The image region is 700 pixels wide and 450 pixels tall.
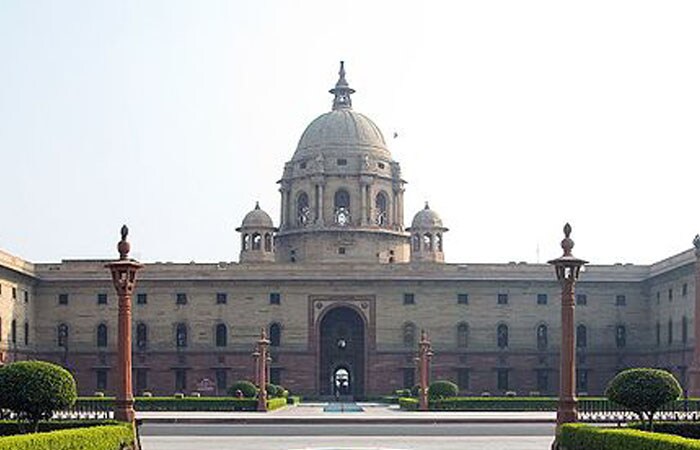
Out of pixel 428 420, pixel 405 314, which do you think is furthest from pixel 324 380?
pixel 428 420

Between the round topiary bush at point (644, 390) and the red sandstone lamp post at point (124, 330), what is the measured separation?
35.5ft

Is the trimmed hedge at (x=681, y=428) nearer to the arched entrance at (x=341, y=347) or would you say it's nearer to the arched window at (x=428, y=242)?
the arched entrance at (x=341, y=347)

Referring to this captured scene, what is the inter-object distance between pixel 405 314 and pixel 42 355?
20.2m

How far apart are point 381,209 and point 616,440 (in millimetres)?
59862

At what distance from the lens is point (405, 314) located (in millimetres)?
73125

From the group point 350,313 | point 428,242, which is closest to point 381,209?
point 428,242

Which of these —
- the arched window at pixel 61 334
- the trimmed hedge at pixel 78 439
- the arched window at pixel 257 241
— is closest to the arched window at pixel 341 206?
the arched window at pixel 257 241

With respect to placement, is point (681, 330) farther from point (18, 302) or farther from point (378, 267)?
point (18, 302)

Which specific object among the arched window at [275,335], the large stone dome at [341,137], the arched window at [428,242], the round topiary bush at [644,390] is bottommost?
the round topiary bush at [644,390]

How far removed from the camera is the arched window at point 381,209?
82125 mm

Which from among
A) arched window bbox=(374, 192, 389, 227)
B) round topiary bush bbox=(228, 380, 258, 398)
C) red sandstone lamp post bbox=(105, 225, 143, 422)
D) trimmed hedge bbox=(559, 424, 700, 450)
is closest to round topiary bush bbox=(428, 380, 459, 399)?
round topiary bush bbox=(228, 380, 258, 398)

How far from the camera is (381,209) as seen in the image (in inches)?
3258

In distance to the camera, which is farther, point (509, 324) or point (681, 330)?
point (509, 324)

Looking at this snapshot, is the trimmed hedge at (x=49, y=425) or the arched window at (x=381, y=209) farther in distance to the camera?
the arched window at (x=381, y=209)
